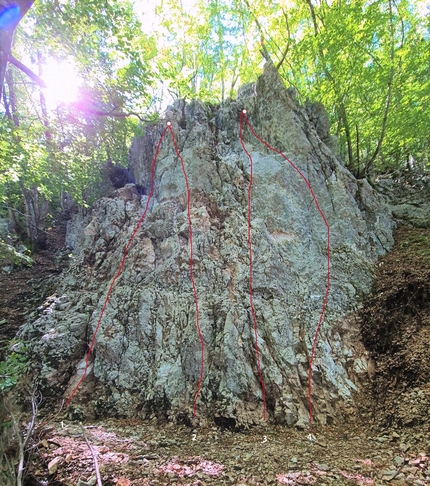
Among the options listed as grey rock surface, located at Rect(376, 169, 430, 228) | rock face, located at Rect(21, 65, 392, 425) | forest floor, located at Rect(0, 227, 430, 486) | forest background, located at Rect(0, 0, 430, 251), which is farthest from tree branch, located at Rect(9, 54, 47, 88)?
grey rock surface, located at Rect(376, 169, 430, 228)

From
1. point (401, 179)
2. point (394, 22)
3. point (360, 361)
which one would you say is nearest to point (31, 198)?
point (360, 361)

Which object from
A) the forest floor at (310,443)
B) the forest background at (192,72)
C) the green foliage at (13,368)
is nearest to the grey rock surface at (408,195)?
the forest background at (192,72)

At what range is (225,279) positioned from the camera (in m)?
6.14

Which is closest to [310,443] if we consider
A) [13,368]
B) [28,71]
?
[13,368]

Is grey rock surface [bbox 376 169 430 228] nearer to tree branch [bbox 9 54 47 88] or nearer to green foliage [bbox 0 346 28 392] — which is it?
tree branch [bbox 9 54 47 88]

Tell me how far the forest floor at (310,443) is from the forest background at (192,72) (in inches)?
208

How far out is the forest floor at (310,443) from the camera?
329cm

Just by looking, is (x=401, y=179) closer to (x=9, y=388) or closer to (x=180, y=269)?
(x=180, y=269)

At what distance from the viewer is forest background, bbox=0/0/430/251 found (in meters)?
5.74

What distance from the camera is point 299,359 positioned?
5219 mm

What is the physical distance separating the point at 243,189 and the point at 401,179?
Answer: 325 inches

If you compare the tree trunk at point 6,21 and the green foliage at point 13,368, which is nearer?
the tree trunk at point 6,21

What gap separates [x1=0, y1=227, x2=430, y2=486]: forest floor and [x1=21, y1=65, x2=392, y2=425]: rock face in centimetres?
34

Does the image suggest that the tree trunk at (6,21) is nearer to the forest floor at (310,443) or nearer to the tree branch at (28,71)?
the tree branch at (28,71)
